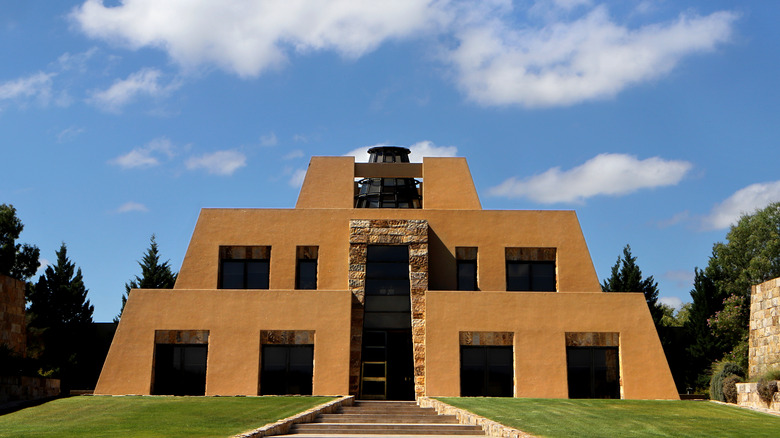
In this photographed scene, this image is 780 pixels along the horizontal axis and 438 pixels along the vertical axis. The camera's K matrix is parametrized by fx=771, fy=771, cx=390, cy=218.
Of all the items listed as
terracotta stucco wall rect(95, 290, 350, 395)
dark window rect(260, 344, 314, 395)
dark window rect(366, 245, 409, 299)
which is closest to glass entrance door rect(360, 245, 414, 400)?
dark window rect(366, 245, 409, 299)

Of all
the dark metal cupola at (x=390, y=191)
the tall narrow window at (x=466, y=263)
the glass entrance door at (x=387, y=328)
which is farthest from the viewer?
the dark metal cupola at (x=390, y=191)

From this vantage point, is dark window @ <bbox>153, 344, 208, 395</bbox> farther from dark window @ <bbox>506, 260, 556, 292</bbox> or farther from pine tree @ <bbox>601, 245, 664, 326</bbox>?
pine tree @ <bbox>601, 245, 664, 326</bbox>

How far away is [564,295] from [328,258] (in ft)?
30.6

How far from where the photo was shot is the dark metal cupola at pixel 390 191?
124ft

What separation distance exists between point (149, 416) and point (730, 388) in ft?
67.1

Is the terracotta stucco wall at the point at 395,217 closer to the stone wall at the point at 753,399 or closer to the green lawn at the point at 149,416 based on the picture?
the stone wall at the point at 753,399

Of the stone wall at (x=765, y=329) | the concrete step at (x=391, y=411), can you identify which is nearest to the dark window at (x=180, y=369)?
the concrete step at (x=391, y=411)

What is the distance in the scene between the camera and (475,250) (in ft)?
103

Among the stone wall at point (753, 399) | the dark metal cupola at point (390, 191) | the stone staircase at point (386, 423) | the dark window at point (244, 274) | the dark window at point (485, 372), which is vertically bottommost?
the stone staircase at point (386, 423)

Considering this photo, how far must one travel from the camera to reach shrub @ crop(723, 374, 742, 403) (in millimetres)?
28020

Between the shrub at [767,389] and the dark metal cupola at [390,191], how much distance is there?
17.6m

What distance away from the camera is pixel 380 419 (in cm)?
2158

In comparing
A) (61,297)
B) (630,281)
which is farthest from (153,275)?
(630,281)

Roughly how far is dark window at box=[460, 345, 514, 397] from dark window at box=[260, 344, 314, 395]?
18.5 feet
